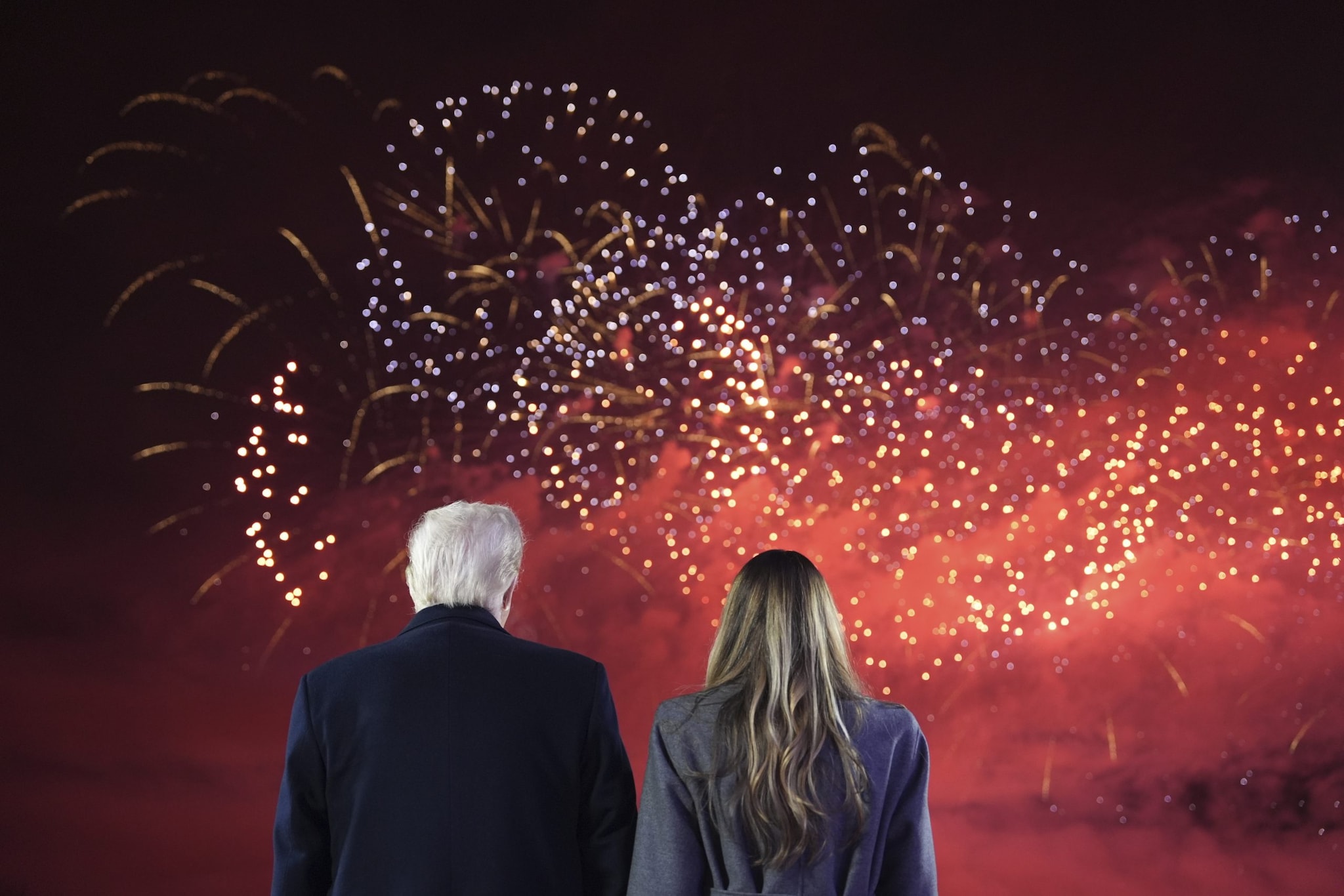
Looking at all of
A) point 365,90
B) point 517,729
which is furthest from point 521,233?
point 517,729

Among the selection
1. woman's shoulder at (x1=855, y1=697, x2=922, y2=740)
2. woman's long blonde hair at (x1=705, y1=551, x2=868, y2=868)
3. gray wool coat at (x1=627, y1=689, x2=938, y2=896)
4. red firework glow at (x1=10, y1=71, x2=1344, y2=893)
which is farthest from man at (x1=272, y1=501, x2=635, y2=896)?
red firework glow at (x1=10, y1=71, x2=1344, y2=893)

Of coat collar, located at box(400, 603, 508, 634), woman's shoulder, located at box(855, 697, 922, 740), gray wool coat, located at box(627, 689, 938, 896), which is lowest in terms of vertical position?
gray wool coat, located at box(627, 689, 938, 896)

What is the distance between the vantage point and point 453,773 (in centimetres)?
200

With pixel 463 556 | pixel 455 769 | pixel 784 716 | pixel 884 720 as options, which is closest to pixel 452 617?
pixel 463 556

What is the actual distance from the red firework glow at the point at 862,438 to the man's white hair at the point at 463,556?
3.22 m

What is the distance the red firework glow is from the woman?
11.5 feet

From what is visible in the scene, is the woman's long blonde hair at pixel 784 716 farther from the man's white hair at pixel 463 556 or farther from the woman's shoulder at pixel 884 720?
the man's white hair at pixel 463 556

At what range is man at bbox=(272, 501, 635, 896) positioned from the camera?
1.98 m

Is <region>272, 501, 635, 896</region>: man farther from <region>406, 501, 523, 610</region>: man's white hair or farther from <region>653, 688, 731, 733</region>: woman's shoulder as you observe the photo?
<region>653, 688, 731, 733</region>: woman's shoulder

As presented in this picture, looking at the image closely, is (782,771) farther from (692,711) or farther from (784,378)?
(784,378)

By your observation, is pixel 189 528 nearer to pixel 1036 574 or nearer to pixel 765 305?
pixel 765 305

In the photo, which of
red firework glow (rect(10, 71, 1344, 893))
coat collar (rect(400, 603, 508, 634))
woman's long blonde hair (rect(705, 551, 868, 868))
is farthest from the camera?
red firework glow (rect(10, 71, 1344, 893))

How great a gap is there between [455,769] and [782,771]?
0.54 meters

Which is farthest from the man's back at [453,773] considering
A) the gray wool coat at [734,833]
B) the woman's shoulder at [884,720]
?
the woman's shoulder at [884,720]
